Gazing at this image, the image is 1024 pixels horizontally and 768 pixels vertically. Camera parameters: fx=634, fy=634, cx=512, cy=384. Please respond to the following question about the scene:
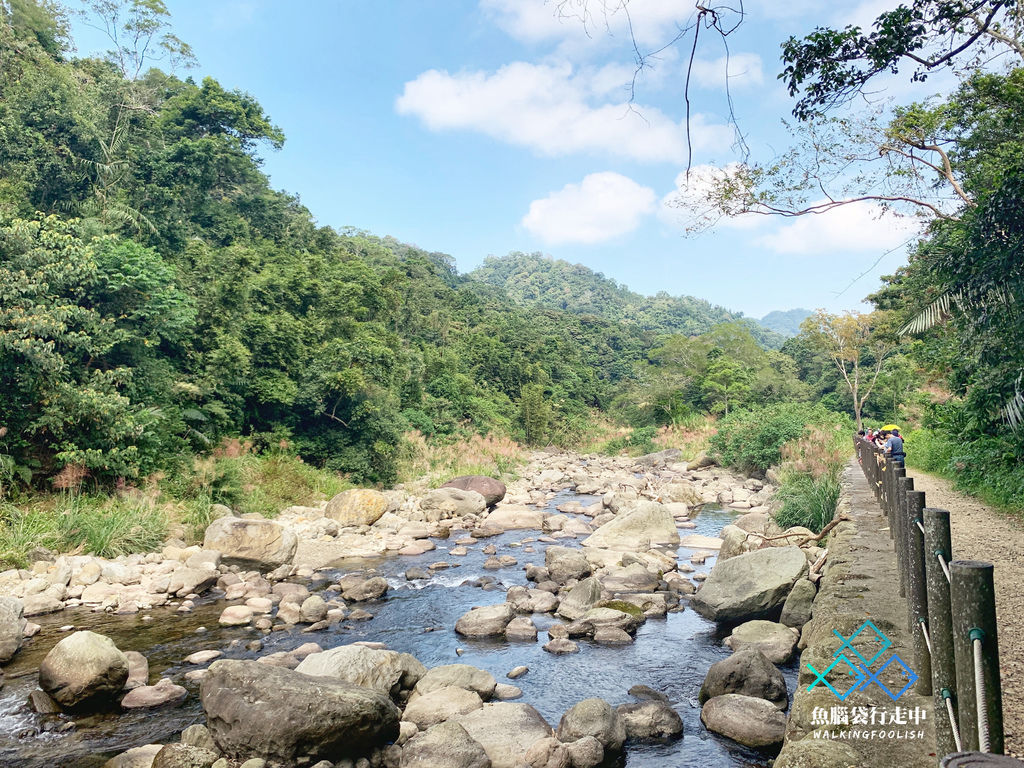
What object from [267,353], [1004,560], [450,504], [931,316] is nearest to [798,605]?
[1004,560]

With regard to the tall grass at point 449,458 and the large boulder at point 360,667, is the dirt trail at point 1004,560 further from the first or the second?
the tall grass at point 449,458

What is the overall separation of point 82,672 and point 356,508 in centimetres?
966

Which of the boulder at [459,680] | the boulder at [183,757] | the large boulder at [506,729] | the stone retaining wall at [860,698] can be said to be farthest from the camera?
the boulder at [459,680]

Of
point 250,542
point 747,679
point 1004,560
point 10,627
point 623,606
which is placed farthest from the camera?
point 250,542

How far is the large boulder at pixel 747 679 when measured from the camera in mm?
5977

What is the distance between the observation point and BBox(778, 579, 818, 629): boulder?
25.5 feet

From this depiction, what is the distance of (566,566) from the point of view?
10961 millimetres

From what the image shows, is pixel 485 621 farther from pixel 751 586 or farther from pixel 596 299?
pixel 596 299

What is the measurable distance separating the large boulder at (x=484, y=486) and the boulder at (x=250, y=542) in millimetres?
7260

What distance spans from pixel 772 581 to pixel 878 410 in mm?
27406

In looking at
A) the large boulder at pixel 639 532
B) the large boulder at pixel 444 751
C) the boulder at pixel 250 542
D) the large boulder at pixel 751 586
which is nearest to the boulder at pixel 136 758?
the large boulder at pixel 444 751

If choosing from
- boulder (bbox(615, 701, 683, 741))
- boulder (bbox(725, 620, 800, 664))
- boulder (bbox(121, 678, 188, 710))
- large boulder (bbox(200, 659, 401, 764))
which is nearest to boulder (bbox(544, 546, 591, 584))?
boulder (bbox(725, 620, 800, 664))

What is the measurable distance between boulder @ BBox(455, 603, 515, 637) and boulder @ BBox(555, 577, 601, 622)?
81cm


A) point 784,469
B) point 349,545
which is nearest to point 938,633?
point 349,545
